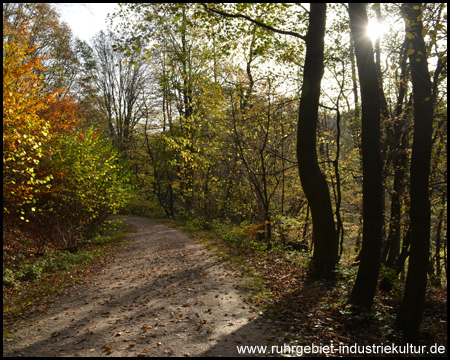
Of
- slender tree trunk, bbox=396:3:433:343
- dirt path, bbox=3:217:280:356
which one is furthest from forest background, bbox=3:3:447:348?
dirt path, bbox=3:217:280:356

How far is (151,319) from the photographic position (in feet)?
18.8

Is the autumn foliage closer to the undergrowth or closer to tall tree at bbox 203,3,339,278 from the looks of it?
the undergrowth

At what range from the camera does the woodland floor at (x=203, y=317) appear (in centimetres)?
473

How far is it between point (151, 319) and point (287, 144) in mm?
10218

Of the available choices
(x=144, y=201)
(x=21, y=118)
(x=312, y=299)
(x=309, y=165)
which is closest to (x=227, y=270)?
(x=312, y=299)

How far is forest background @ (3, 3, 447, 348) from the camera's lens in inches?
219

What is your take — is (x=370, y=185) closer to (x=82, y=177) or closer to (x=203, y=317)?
(x=203, y=317)

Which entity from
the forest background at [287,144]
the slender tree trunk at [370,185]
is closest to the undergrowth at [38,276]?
the forest background at [287,144]

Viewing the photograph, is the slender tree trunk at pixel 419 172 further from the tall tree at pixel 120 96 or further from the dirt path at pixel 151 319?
the tall tree at pixel 120 96

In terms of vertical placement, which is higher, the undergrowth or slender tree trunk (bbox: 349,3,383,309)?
slender tree trunk (bbox: 349,3,383,309)

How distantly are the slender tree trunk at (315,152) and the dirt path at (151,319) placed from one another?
2285 millimetres

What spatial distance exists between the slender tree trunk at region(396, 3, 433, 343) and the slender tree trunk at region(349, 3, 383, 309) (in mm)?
949

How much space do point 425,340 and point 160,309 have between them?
456 centimetres

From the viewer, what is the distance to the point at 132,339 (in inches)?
193
